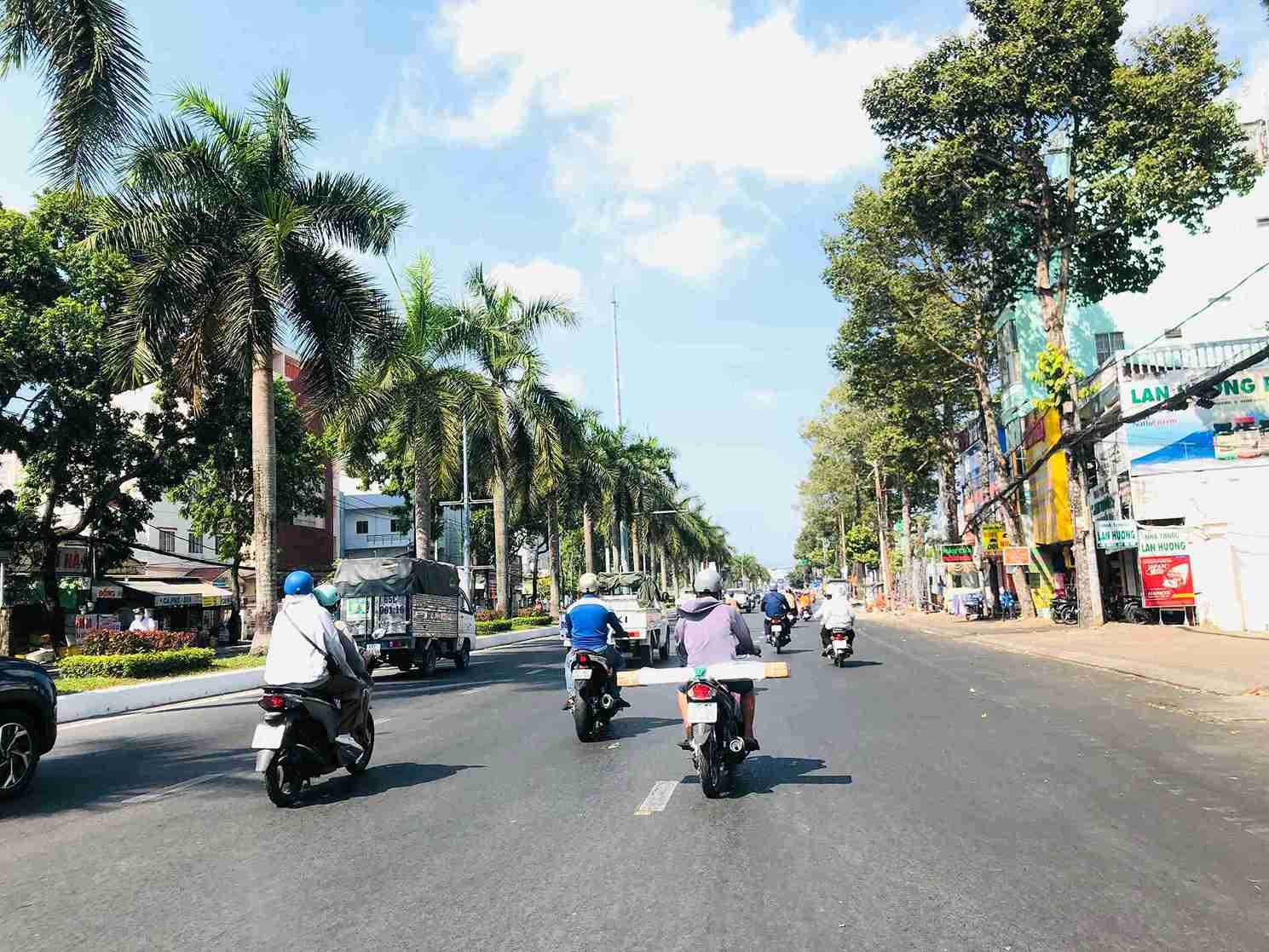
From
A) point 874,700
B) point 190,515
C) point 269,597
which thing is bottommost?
point 874,700

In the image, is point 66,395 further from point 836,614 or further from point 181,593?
point 836,614

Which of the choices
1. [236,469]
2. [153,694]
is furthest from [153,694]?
[236,469]

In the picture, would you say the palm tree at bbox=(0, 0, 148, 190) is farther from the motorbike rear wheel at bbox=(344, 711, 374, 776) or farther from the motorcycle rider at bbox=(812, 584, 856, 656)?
the motorcycle rider at bbox=(812, 584, 856, 656)

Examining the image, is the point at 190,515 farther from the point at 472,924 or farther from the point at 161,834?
the point at 472,924

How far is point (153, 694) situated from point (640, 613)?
10402mm

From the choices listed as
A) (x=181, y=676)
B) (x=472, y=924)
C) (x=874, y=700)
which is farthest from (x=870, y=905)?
(x=181, y=676)

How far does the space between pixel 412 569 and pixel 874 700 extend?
1175 centimetres

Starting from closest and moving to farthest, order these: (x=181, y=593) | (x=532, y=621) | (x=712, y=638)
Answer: (x=712, y=638)
(x=181, y=593)
(x=532, y=621)

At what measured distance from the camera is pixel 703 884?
5.35m

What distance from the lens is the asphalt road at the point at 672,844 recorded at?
187 inches

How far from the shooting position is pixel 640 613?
2373 centimetres

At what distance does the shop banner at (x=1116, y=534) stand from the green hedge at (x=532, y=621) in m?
22.6

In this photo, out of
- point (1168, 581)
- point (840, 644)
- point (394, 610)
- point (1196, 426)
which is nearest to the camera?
point (840, 644)

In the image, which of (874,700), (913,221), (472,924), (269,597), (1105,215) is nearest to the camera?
(472,924)
